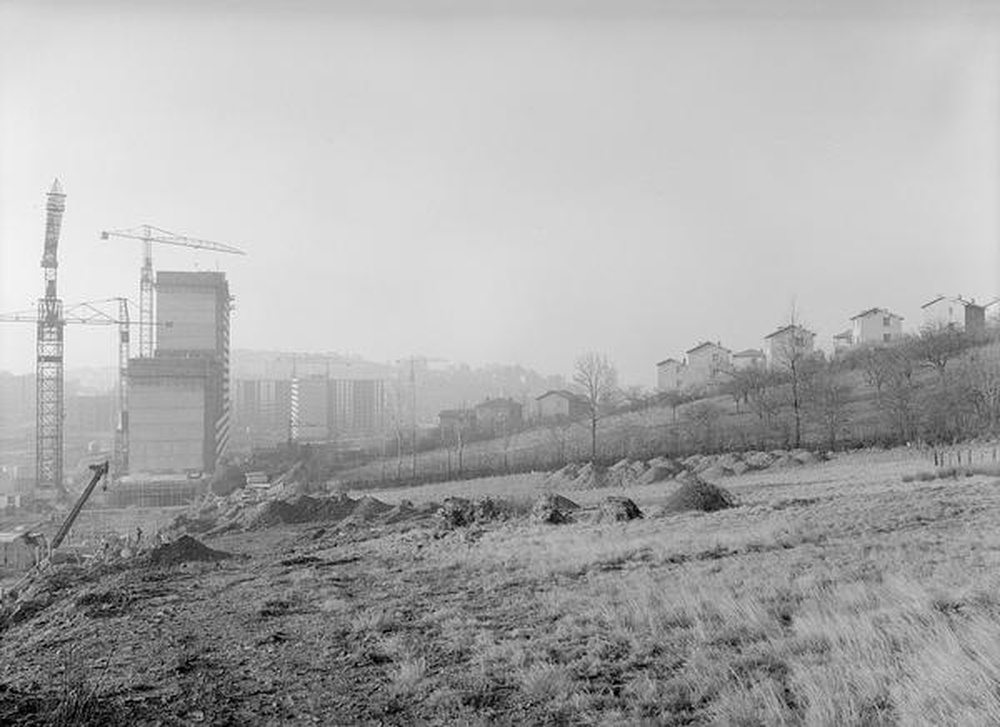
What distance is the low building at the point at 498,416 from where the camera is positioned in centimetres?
→ 4012

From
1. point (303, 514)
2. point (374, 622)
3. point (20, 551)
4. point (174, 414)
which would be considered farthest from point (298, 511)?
point (174, 414)

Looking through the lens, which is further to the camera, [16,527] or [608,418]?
[608,418]

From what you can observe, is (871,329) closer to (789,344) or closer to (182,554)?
(789,344)

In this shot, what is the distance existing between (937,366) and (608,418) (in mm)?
16000

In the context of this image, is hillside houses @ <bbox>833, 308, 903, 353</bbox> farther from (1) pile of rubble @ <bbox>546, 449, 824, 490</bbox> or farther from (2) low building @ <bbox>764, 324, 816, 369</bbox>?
(1) pile of rubble @ <bbox>546, 449, 824, 490</bbox>

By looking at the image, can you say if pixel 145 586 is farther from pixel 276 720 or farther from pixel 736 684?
A: pixel 736 684

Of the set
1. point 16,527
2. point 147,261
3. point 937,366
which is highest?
point 147,261

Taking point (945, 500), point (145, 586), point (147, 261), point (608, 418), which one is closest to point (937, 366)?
point (608, 418)

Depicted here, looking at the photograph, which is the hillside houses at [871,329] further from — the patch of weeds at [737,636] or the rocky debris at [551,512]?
the patch of weeds at [737,636]

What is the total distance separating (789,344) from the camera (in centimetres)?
3997

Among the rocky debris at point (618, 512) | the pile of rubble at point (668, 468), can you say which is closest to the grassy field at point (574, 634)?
the rocky debris at point (618, 512)

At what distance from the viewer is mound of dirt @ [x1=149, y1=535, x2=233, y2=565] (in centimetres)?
1284

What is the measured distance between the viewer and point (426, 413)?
5688cm

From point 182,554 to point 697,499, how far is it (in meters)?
10.1
